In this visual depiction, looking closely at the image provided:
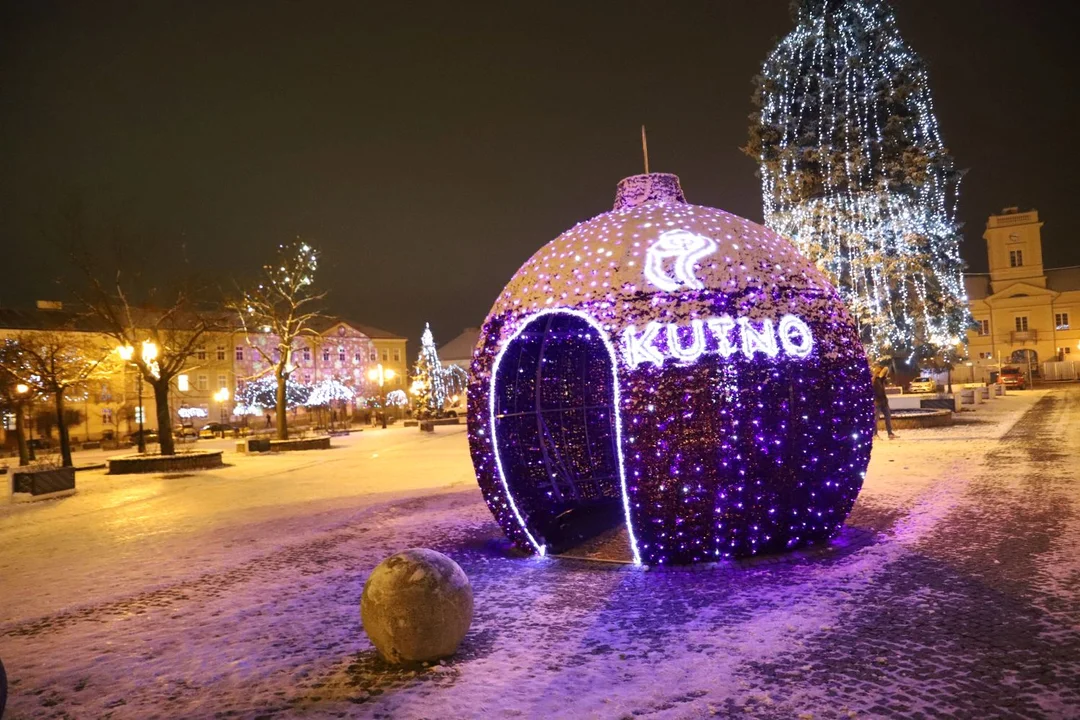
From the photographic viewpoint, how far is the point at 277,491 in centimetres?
1587

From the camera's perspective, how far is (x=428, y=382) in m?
50.0

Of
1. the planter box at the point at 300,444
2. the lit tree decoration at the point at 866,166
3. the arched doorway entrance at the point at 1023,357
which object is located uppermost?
the lit tree decoration at the point at 866,166

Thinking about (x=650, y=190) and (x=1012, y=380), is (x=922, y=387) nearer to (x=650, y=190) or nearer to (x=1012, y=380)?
(x=1012, y=380)

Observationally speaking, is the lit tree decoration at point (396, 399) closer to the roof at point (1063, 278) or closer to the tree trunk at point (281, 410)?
the tree trunk at point (281, 410)

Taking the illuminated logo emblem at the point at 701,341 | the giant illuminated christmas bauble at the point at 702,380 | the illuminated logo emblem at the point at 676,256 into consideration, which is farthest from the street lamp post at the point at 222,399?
the illuminated logo emblem at the point at 701,341

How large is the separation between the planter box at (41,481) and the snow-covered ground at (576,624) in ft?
22.1

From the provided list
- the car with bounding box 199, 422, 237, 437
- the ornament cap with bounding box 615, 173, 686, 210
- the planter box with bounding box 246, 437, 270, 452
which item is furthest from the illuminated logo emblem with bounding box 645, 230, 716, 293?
the car with bounding box 199, 422, 237, 437

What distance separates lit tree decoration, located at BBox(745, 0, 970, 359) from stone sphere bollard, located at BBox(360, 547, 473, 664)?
20193 mm

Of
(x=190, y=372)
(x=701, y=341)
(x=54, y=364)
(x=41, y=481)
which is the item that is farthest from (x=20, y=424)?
(x=190, y=372)

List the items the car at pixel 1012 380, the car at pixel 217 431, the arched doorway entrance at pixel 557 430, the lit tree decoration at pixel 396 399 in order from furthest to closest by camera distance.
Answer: the lit tree decoration at pixel 396 399
the car at pixel 1012 380
the car at pixel 217 431
the arched doorway entrance at pixel 557 430

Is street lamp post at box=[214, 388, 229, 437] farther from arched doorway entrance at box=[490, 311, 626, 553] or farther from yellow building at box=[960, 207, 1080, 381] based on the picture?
→ yellow building at box=[960, 207, 1080, 381]

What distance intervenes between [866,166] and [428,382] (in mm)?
33184

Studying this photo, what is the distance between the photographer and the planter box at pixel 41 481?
55.4ft

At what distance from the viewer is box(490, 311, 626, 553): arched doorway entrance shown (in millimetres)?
8562
